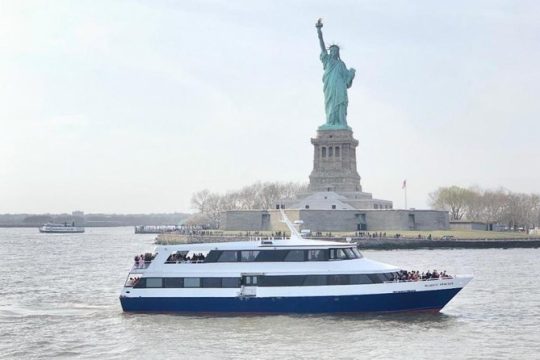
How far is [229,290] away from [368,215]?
73515mm

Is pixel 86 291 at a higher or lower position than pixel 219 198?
lower

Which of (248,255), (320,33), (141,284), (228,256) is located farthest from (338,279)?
(320,33)

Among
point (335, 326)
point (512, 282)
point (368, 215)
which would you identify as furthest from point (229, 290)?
point (368, 215)

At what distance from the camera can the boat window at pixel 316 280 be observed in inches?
1384

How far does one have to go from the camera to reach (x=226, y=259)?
36062mm

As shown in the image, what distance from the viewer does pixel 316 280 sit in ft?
115

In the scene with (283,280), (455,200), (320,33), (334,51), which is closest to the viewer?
(283,280)

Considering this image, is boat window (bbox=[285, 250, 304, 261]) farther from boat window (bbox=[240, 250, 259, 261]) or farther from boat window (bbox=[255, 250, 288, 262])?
boat window (bbox=[240, 250, 259, 261])

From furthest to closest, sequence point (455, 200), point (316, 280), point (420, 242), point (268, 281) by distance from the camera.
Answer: point (455, 200), point (420, 242), point (268, 281), point (316, 280)

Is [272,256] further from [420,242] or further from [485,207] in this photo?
[485,207]

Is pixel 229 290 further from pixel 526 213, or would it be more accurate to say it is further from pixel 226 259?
pixel 526 213

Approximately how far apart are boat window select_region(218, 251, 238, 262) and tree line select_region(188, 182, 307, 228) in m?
113

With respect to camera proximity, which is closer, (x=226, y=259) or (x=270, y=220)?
(x=226, y=259)

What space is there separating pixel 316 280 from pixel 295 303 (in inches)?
54.7
